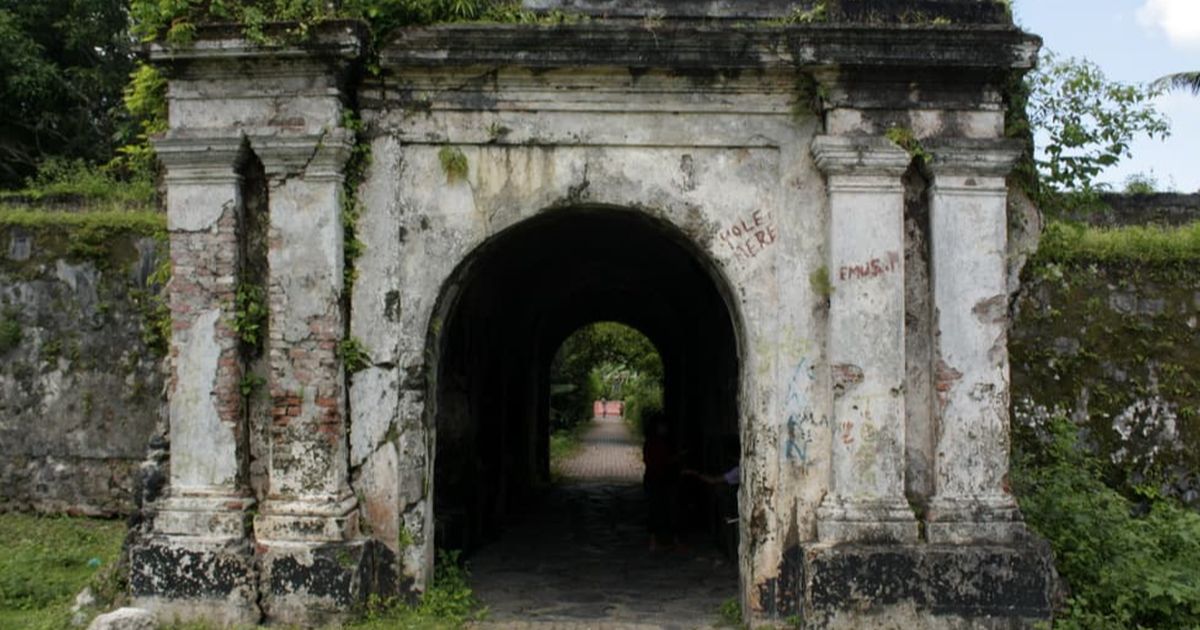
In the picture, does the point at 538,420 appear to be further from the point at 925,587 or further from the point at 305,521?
the point at 925,587

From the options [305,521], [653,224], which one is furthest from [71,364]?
[653,224]

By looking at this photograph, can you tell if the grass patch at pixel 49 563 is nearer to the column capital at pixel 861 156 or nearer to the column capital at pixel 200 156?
the column capital at pixel 200 156

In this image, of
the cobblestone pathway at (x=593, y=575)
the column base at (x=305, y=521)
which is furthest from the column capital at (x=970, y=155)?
the column base at (x=305, y=521)

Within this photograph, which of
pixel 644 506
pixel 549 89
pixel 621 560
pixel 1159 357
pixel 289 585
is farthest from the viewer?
pixel 644 506

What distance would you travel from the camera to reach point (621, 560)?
8625mm

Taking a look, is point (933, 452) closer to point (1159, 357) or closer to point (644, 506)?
point (1159, 357)

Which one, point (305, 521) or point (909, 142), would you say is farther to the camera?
point (909, 142)

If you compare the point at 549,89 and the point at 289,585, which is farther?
the point at 549,89

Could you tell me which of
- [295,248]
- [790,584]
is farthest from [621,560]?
[295,248]

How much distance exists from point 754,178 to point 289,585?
360 centimetres

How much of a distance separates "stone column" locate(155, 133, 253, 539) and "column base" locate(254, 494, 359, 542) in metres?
0.16

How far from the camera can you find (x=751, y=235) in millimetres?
6148

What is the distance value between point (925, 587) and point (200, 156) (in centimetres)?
487

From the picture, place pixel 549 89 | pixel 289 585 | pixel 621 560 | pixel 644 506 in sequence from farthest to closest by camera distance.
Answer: pixel 644 506 < pixel 621 560 < pixel 549 89 < pixel 289 585
